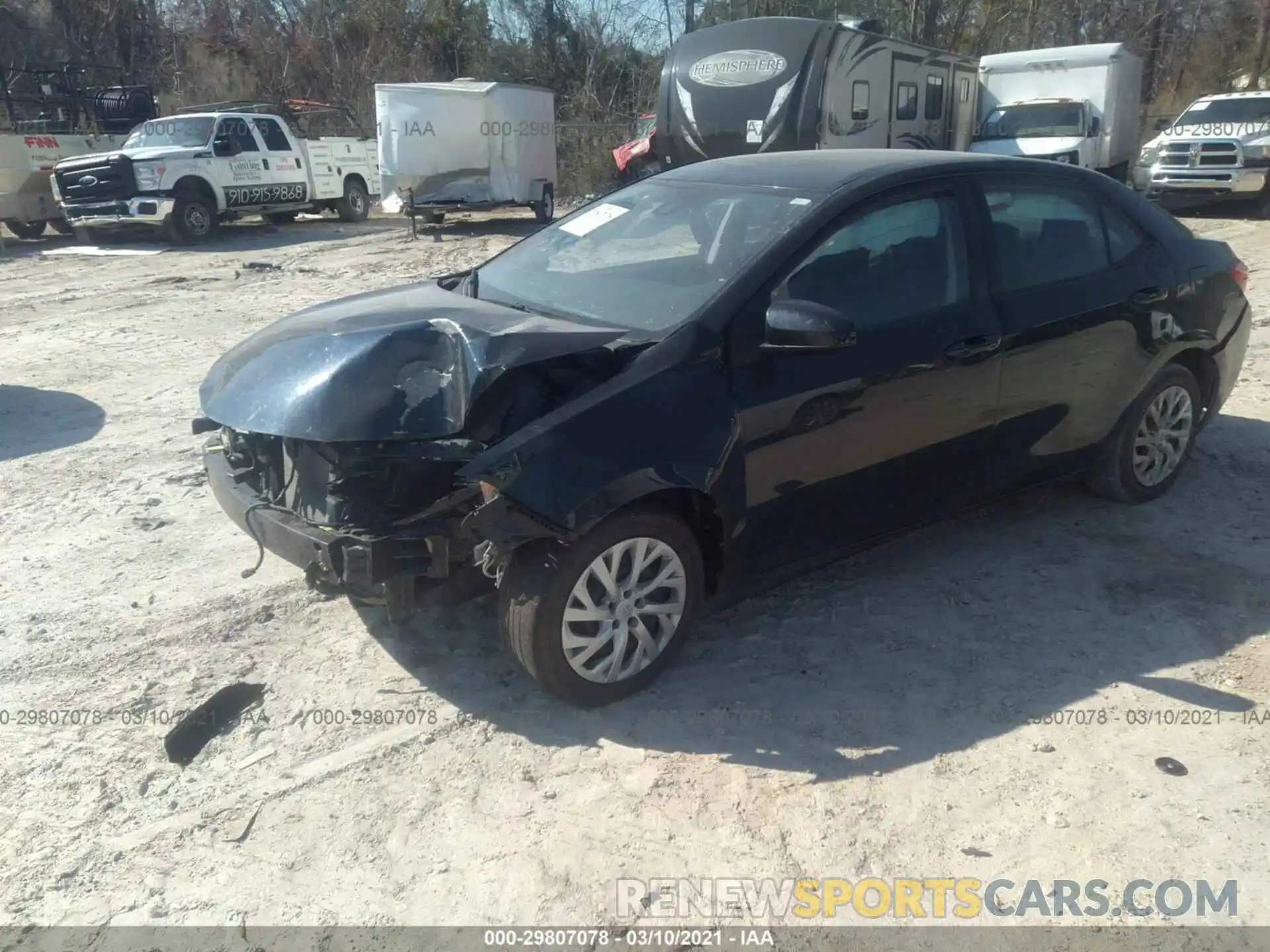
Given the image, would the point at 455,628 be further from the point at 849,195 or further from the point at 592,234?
the point at 849,195

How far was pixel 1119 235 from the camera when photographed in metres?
4.75

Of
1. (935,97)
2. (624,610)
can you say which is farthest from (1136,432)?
(935,97)

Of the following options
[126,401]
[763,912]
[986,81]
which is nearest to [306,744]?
[763,912]

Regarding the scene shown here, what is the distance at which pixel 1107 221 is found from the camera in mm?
4727

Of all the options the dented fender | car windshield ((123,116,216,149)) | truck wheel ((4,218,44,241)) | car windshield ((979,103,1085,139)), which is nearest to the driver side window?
the dented fender

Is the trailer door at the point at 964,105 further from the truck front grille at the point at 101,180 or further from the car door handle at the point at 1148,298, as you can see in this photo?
the car door handle at the point at 1148,298

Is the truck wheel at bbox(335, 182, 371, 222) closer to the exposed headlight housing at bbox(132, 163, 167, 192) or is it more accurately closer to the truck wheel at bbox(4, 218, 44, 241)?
the exposed headlight housing at bbox(132, 163, 167, 192)

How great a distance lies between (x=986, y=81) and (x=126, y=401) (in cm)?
1721

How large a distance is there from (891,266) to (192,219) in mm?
15021

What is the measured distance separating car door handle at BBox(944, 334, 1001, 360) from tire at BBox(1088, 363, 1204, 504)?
44.7 inches

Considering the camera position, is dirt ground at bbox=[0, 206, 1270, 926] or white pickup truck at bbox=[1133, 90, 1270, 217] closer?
dirt ground at bbox=[0, 206, 1270, 926]

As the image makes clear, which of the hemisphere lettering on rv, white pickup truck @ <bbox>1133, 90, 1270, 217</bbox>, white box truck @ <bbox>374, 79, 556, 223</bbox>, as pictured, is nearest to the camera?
the hemisphere lettering on rv

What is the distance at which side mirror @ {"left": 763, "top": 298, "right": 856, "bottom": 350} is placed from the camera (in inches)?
136

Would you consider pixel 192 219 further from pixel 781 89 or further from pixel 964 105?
pixel 964 105
